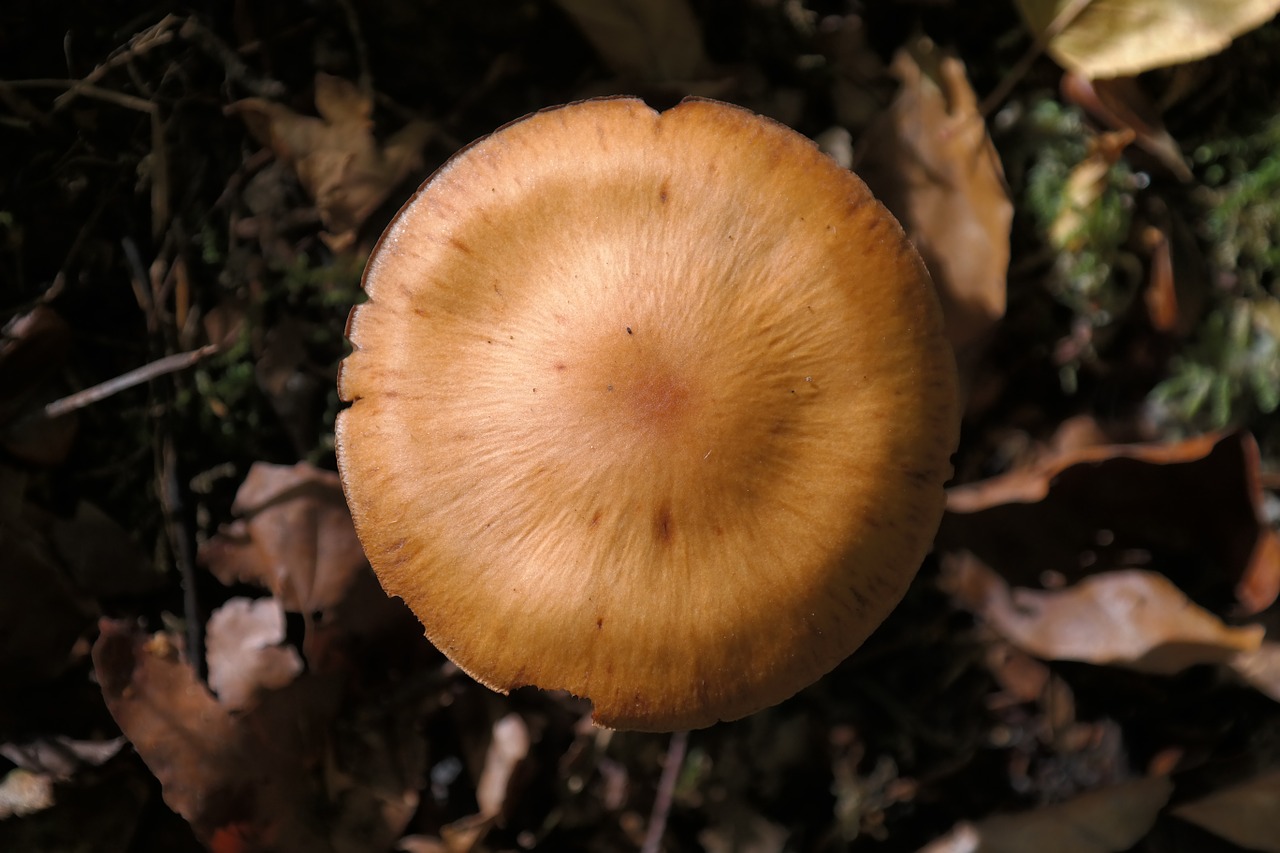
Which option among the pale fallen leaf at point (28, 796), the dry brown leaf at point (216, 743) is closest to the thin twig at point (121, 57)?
the dry brown leaf at point (216, 743)

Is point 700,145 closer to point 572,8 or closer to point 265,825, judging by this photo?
point 572,8

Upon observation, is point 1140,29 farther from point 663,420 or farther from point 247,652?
point 247,652

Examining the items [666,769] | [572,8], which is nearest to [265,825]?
[666,769]

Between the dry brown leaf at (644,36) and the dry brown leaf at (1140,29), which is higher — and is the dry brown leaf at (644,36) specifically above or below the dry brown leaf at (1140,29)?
above

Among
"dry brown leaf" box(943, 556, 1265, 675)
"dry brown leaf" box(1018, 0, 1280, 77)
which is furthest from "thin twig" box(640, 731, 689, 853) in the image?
"dry brown leaf" box(1018, 0, 1280, 77)

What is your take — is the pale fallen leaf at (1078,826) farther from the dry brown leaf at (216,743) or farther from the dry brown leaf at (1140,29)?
the dry brown leaf at (1140,29)
